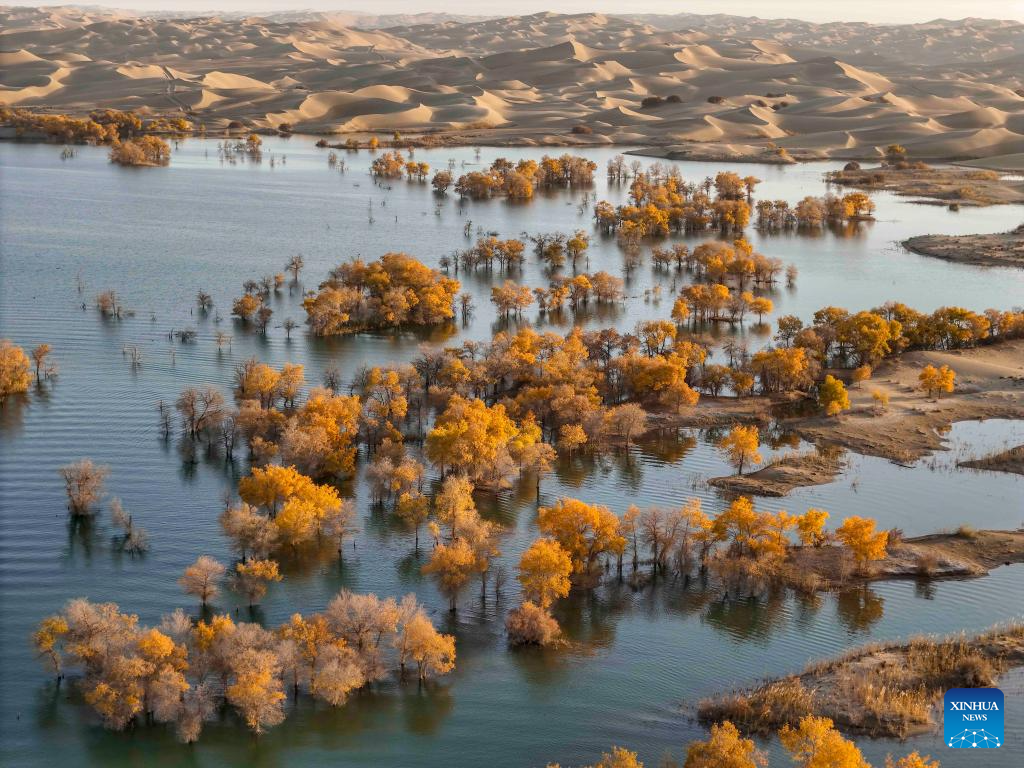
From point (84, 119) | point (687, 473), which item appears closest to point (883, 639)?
point (687, 473)

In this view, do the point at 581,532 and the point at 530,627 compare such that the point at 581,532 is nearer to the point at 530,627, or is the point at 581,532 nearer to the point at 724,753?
the point at 530,627

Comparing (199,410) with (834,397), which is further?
(834,397)

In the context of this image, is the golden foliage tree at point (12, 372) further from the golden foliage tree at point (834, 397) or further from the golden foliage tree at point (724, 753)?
the golden foliage tree at point (724, 753)

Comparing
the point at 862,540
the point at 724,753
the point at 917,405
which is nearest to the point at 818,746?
the point at 724,753

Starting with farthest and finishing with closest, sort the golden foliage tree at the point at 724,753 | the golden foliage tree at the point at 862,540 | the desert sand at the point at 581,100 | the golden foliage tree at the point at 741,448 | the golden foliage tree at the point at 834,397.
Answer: the desert sand at the point at 581,100 < the golden foliage tree at the point at 834,397 < the golden foliage tree at the point at 741,448 < the golden foliage tree at the point at 862,540 < the golden foliage tree at the point at 724,753

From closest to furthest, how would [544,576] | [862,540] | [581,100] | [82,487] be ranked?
[544,576] → [862,540] → [82,487] → [581,100]

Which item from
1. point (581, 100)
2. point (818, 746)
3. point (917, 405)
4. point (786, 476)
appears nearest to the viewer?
point (818, 746)

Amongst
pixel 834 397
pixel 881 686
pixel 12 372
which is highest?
pixel 12 372

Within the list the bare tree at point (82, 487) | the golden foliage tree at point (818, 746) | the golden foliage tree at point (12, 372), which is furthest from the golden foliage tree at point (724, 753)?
the golden foliage tree at point (12, 372)

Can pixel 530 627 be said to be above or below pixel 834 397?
below

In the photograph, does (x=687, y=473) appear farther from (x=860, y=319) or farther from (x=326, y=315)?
(x=326, y=315)
